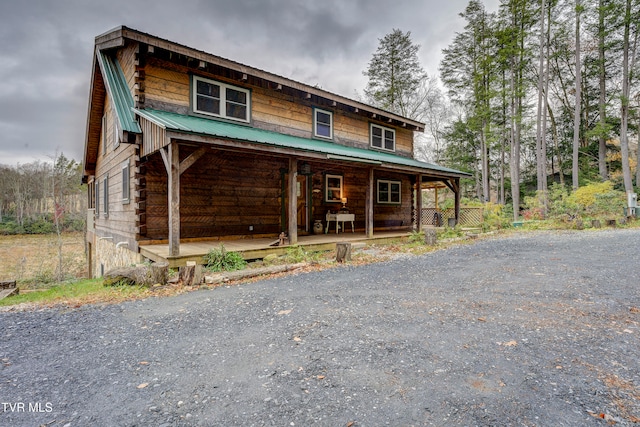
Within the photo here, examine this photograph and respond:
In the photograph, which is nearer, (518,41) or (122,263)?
(122,263)

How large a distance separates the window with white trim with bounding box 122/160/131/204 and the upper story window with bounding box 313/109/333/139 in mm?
6251

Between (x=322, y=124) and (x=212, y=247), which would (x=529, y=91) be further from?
(x=212, y=247)

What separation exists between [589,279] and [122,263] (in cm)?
1146

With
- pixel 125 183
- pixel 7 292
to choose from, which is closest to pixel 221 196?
pixel 125 183

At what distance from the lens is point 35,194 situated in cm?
3600

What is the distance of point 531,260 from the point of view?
6.91m

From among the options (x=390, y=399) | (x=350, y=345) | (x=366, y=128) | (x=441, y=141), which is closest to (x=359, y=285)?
(x=350, y=345)

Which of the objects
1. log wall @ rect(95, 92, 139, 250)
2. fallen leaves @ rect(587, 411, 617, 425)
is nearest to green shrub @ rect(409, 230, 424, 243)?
log wall @ rect(95, 92, 139, 250)

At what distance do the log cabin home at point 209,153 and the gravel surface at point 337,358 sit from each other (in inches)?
116

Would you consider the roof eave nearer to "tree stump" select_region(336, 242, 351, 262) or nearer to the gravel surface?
"tree stump" select_region(336, 242, 351, 262)

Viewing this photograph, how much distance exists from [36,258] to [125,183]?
1811 centimetres

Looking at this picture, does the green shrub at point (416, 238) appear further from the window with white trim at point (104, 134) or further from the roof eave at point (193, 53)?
the window with white trim at point (104, 134)

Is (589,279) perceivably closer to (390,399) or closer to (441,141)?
(390,399)

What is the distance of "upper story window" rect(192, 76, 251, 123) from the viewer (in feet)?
28.6
